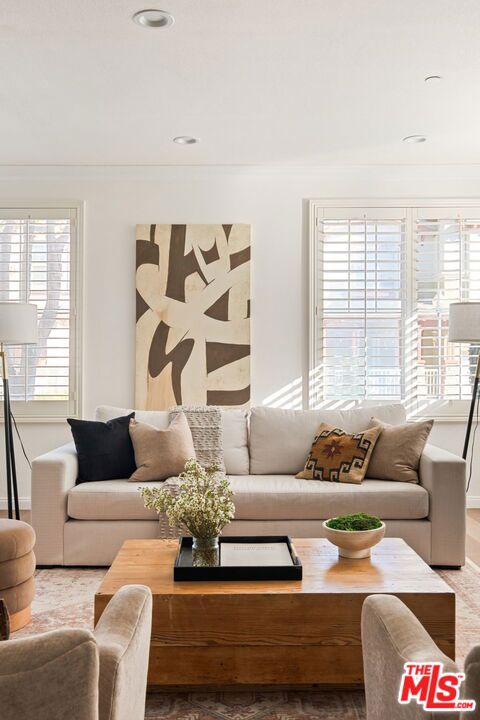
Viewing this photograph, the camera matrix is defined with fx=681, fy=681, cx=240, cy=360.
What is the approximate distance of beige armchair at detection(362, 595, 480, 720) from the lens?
4.24 ft

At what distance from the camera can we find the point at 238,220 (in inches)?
219

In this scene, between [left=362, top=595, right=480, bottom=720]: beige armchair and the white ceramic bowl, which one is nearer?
[left=362, top=595, right=480, bottom=720]: beige armchair

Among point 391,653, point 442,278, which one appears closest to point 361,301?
point 442,278

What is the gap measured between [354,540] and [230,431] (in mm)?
1937

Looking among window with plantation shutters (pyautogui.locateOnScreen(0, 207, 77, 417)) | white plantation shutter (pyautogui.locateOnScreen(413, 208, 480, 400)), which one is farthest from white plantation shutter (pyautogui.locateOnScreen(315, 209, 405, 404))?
window with plantation shutters (pyautogui.locateOnScreen(0, 207, 77, 417))

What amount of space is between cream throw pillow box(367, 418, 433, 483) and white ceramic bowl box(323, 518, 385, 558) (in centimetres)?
137

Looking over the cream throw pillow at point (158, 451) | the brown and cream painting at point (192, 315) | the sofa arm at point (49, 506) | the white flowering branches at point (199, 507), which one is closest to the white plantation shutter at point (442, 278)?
the brown and cream painting at point (192, 315)

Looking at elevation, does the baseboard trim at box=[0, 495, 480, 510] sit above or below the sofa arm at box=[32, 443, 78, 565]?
below

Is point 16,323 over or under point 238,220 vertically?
under

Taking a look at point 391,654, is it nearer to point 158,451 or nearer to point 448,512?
point 448,512

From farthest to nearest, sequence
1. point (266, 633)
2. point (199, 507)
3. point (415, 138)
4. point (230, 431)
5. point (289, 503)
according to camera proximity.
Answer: point (415, 138), point (230, 431), point (289, 503), point (199, 507), point (266, 633)

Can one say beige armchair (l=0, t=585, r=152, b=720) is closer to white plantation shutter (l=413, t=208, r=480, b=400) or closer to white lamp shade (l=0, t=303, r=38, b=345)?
Result: white lamp shade (l=0, t=303, r=38, b=345)

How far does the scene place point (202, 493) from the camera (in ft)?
9.21

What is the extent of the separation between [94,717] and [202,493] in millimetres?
1714
